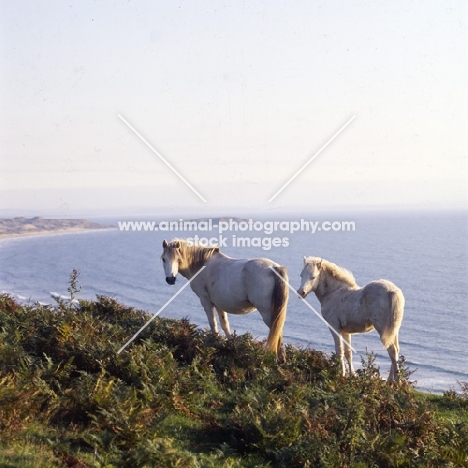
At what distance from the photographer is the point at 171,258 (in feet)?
40.5

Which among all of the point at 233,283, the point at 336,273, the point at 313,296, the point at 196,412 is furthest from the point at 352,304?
the point at 313,296

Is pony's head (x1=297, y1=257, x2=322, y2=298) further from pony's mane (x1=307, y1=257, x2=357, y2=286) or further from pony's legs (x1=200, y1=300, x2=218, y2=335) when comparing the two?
pony's legs (x1=200, y1=300, x2=218, y2=335)

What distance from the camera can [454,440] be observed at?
6.68m

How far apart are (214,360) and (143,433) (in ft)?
11.5

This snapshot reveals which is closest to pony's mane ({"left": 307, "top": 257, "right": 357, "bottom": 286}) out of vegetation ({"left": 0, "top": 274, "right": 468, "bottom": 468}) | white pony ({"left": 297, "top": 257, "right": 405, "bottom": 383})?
white pony ({"left": 297, "top": 257, "right": 405, "bottom": 383})

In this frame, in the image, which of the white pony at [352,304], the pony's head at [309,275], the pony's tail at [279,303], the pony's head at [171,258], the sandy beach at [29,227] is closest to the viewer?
the white pony at [352,304]

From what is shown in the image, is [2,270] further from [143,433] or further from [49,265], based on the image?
[143,433]

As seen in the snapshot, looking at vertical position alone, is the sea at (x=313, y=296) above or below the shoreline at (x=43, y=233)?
above

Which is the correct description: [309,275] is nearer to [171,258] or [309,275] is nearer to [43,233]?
[171,258]

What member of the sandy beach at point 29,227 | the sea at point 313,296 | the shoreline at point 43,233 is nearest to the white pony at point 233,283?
the sea at point 313,296

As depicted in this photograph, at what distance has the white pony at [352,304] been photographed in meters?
10.4

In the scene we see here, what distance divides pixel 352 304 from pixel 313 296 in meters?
Answer: 42.3

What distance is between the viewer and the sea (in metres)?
26.7

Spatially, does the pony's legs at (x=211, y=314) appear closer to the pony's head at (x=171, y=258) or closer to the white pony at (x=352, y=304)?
the pony's head at (x=171, y=258)
